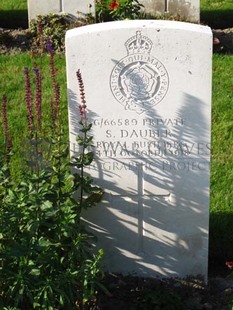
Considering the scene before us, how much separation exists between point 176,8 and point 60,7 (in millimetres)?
1311

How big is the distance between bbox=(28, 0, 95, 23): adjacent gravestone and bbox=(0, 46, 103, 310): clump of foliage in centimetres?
457

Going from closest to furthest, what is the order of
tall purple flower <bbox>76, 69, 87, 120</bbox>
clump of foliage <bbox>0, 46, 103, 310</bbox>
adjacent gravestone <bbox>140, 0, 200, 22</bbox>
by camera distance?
clump of foliage <bbox>0, 46, 103, 310</bbox> → tall purple flower <bbox>76, 69, 87, 120</bbox> → adjacent gravestone <bbox>140, 0, 200, 22</bbox>

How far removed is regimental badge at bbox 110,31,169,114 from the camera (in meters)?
4.12

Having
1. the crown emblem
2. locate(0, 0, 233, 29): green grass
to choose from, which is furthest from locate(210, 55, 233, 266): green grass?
locate(0, 0, 233, 29): green grass

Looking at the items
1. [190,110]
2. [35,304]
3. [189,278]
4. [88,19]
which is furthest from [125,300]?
[88,19]

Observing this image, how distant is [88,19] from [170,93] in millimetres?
4465

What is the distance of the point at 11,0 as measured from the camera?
33.8ft

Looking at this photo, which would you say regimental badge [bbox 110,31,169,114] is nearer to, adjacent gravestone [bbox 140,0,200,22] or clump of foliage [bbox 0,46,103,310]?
clump of foliage [bbox 0,46,103,310]

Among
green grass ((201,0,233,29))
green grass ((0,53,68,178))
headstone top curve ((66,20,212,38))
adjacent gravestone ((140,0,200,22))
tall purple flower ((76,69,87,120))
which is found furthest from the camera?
green grass ((201,0,233,29))

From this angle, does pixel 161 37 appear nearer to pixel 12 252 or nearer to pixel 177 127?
pixel 177 127

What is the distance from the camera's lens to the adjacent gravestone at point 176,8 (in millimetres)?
8734

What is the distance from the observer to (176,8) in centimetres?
886

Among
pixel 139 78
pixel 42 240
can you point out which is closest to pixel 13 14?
pixel 139 78

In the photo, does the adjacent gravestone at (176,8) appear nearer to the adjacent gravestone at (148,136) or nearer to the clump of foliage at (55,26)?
the clump of foliage at (55,26)
